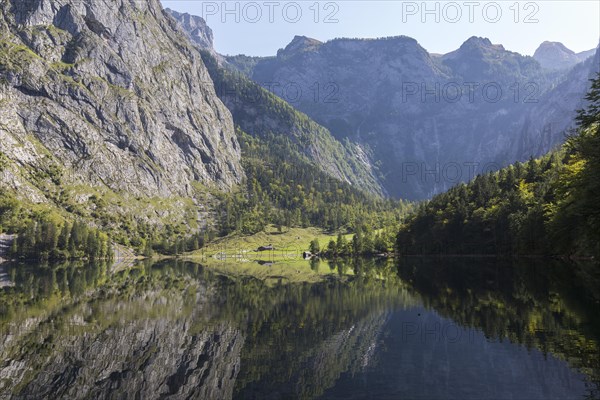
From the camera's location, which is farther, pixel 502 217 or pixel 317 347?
pixel 502 217

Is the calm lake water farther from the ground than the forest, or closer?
closer

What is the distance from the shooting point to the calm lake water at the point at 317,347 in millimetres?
24875

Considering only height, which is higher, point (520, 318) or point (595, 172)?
point (595, 172)

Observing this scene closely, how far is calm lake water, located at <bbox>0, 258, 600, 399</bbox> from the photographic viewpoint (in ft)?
81.6

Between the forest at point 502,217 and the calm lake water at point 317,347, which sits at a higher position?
the forest at point 502,217

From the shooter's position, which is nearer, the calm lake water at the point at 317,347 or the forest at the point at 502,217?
the calm lake water at the point at 317,347

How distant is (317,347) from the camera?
34.6 metres

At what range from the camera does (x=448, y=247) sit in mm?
161250

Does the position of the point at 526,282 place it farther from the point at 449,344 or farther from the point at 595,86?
the point at 449,344

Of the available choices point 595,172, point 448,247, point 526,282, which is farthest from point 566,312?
point 448,247

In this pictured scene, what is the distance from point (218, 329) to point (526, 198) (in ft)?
385

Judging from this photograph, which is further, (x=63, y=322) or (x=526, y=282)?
(x=526, y=282)

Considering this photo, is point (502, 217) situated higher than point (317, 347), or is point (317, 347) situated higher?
point (502, 217)

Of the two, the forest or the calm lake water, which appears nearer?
the calm lake water
